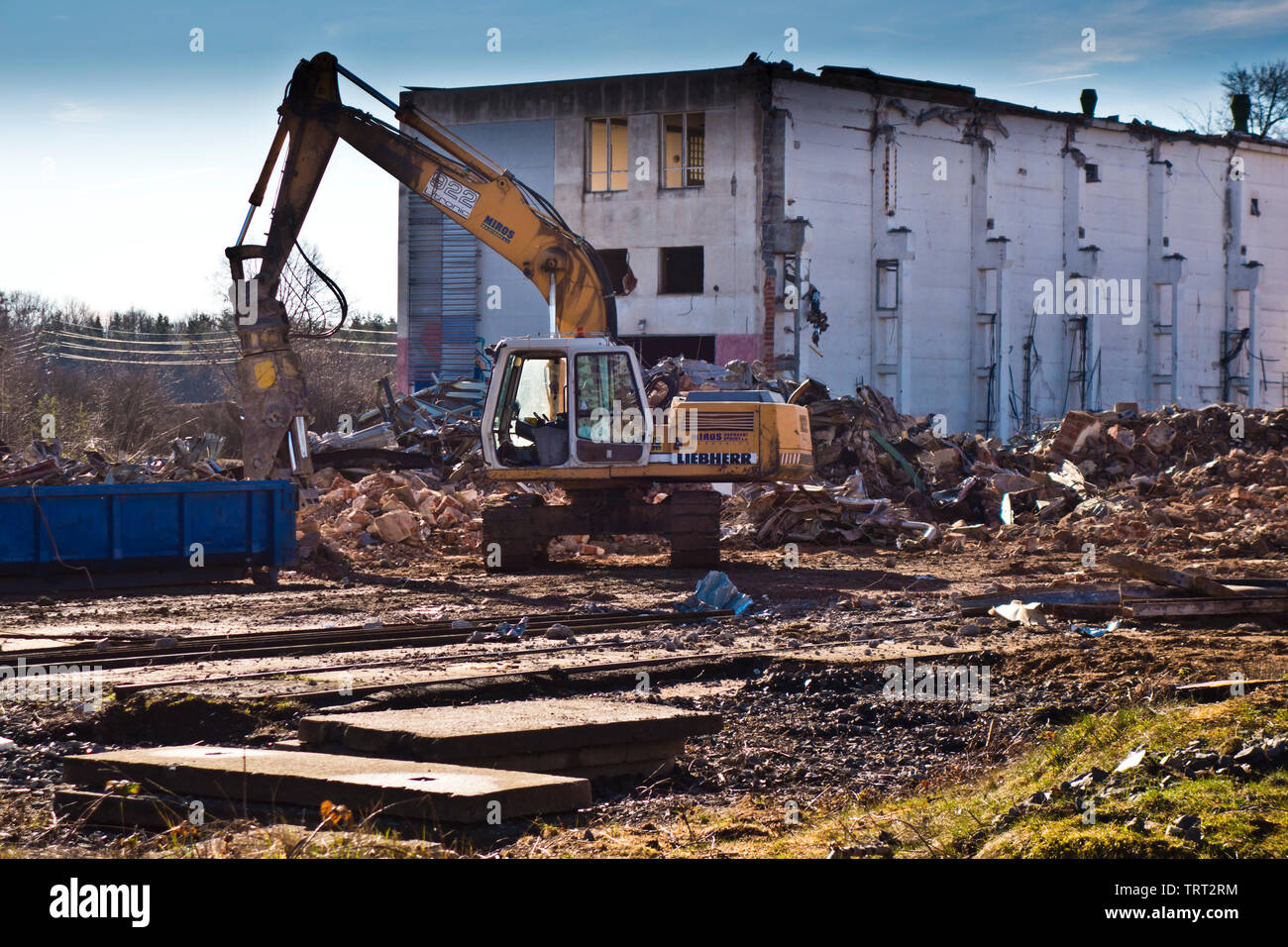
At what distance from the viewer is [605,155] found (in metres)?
34.7

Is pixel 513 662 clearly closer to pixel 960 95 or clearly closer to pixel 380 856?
pixel 380 856

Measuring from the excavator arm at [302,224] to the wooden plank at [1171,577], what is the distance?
21.0 feet

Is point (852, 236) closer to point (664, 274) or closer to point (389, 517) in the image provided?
point (664, 274)

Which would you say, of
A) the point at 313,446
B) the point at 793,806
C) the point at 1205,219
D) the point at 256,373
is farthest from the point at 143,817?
the point at 1205,219

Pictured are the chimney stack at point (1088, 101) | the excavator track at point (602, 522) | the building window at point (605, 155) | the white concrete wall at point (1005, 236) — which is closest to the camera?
the excavator track at point (602, 522)

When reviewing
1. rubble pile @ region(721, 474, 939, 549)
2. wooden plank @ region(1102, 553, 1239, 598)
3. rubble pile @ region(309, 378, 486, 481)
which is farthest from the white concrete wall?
wooden plank @ region(1102, 553, 1239, 598)

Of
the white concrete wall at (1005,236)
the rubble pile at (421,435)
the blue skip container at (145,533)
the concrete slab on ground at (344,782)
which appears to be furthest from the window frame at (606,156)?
the concrete slab on ground at (344,782)

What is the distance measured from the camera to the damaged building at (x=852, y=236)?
109 feet

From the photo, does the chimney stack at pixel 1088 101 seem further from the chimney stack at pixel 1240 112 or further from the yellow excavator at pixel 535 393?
the yellow excavator at pixel 535 393

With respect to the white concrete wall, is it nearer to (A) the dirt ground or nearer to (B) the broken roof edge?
(B) the broken roof edge

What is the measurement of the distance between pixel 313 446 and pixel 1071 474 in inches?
514

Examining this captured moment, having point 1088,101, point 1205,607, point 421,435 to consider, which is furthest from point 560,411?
point 1088,101

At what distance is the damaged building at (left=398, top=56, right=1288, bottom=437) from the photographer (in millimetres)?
33375

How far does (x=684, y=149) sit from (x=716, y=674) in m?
26.2
